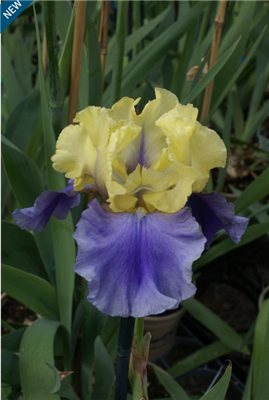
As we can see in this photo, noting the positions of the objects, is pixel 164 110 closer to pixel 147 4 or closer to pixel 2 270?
pixel 2 270

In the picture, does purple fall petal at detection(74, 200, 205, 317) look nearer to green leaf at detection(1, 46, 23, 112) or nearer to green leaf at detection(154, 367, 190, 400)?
green leaf at detection(154, 367, 190, 400)

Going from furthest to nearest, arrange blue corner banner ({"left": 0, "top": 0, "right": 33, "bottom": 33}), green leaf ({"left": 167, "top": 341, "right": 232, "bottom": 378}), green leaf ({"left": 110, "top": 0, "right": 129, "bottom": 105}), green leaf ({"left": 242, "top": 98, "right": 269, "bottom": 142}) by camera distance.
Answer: green leaf ({"left": 242, "top": 98, "right": 269, "bottom": 142}) → green leaf ({"left": 167, "top": 341, "right": 232, "bottom": 378}) → green leaf ({"left": 110, "top": 0, "right": 129, "bottom": 105}) → blue corner banner ({"left": 0, "top": 0, "right": 33, "bottom": 33})

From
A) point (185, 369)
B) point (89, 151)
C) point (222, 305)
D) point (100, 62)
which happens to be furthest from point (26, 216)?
point (222, 305)

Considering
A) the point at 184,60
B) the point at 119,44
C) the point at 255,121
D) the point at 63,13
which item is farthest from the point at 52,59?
the point at 255,121

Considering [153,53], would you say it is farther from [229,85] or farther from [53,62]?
[53,62]

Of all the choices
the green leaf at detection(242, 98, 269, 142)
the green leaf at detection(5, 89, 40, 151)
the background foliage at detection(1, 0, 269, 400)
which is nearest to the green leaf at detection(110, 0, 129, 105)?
the background foliage at detection(1, 0, 269, 400)

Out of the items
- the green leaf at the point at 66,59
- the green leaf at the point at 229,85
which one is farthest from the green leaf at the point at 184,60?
the green leaf at the point at 66,59

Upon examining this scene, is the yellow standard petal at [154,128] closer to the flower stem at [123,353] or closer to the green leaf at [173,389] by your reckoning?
the flower stem at [123,353]
